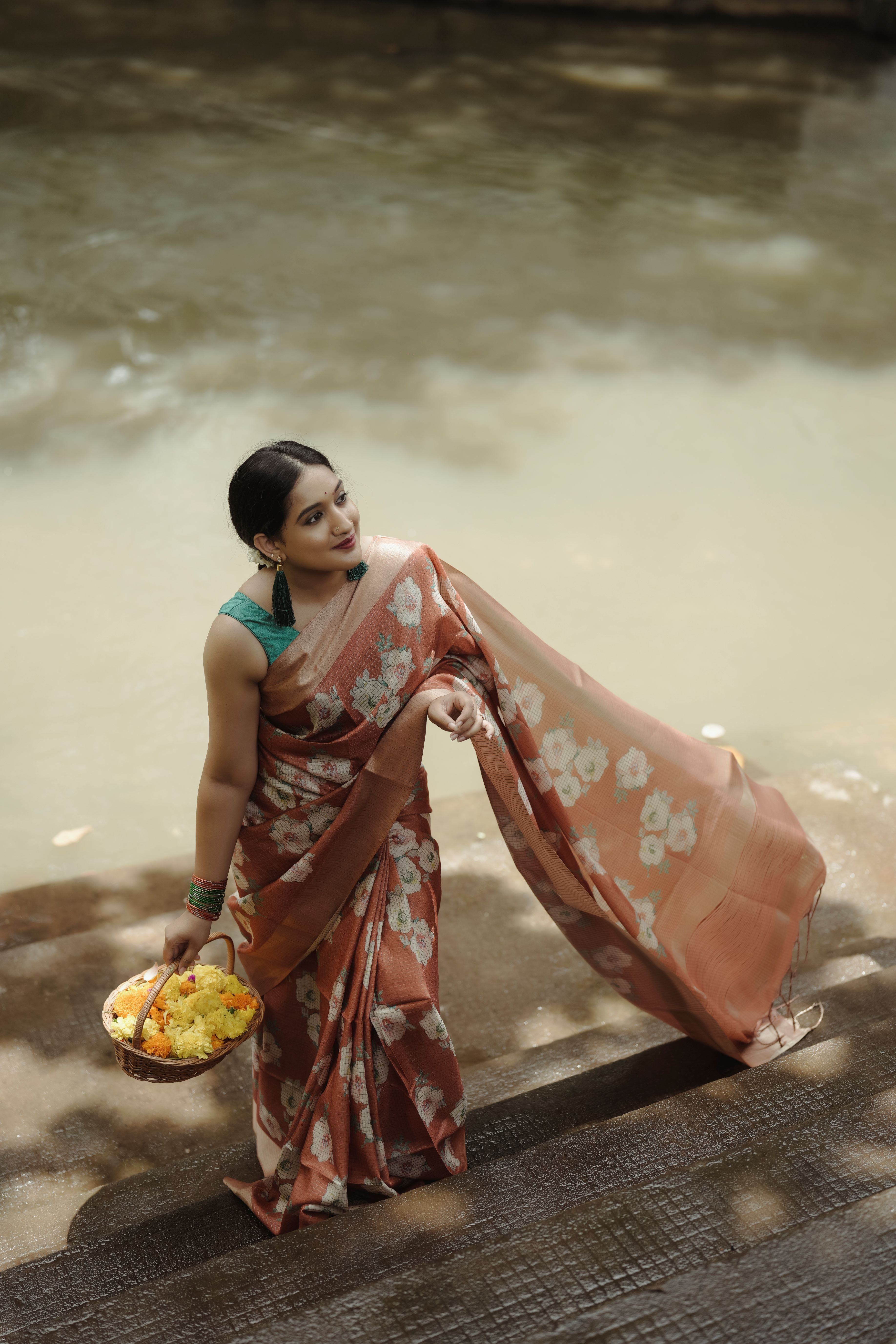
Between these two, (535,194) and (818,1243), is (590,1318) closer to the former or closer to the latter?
(818,1243)

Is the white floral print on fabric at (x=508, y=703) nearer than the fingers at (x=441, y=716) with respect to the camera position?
No

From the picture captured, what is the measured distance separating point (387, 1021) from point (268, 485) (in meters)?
1.12

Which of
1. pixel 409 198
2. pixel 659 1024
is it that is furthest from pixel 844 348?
pixel 659 1024

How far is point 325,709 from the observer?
246cm

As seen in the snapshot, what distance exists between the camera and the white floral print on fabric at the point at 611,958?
293 cm

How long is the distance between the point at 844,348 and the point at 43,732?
6.43 m

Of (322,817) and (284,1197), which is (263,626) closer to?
(322,817)

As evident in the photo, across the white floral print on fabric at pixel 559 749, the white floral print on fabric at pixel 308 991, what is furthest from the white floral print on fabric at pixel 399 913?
the white floral print on fabric at pixel 559 749

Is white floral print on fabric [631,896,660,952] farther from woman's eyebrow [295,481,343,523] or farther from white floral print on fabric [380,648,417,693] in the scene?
woman's eyebrow [295,481,343,523]

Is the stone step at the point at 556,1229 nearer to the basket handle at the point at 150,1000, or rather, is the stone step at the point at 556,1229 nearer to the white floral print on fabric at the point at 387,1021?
the white floral print on fabric at the point at 387,1021

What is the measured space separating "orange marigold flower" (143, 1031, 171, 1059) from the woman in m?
0.20

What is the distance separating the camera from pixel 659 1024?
3.22m

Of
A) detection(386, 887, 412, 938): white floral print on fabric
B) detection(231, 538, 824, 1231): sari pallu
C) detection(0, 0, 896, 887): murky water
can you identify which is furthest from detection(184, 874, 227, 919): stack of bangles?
detection(0, 0, 896, 887): murky water

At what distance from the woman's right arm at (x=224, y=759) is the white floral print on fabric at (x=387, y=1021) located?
41cm
